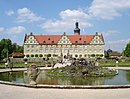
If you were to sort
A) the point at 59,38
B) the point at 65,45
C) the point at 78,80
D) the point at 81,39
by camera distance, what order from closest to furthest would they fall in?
the point at 78,80 → the point at 81,39 → the point at 65,45 → the point at 59,38

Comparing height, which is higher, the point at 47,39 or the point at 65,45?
the point at 47,39

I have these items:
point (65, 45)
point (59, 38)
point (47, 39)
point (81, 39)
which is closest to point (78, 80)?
point (65, 45)

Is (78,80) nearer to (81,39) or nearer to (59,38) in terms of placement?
(81,39)

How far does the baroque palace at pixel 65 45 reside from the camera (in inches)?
3413

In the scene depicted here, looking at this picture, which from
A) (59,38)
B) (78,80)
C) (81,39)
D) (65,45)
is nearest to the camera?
(78,80)

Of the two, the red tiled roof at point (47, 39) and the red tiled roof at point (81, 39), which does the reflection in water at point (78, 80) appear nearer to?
the red tiled roof at point (81, 39)

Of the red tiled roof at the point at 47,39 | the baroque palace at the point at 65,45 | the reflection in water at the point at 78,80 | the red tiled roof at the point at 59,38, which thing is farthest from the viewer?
the red tiled roof at the point at 47,39

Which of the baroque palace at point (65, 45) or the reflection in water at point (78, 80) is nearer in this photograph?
the reflection in water at point (78, 80)

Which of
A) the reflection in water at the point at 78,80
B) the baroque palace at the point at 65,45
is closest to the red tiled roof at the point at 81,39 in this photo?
the baroque palace at the point at 65,45

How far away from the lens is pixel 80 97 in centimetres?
1037

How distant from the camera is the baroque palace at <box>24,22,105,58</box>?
86.7 metres

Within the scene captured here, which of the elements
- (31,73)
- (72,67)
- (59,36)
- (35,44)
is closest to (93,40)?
(59,36)

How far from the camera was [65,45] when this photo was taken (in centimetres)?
8700

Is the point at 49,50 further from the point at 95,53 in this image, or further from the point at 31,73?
the point at 31,73
